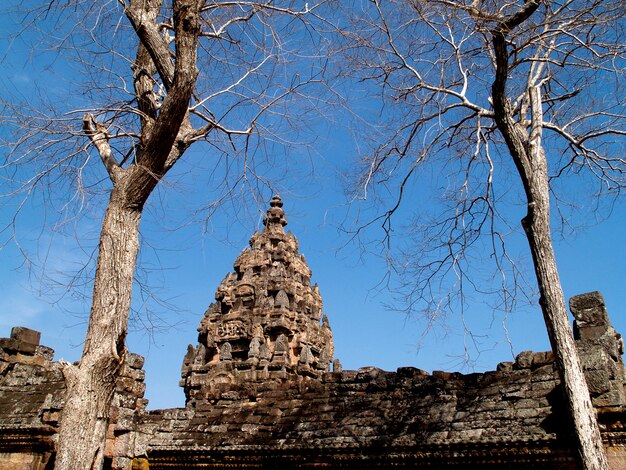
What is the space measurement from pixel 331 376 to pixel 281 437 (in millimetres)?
1474

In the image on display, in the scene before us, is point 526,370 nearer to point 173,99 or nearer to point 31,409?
point 173,99

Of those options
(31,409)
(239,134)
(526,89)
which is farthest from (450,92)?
(31,409)

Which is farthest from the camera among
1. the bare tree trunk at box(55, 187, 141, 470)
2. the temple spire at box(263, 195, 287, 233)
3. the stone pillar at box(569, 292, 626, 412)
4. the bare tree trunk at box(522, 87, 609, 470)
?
the temple spire at box(263, 195, 287, 233)

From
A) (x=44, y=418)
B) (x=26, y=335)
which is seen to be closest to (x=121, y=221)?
(x=44, y=418)

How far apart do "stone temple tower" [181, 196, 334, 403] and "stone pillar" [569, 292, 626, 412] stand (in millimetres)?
11723

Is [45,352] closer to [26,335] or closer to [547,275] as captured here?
[26,335]

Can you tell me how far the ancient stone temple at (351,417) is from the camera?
23.7ft

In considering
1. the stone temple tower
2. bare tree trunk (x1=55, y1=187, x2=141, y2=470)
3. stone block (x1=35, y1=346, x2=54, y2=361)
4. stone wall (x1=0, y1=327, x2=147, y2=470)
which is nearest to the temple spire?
the stone temple tower

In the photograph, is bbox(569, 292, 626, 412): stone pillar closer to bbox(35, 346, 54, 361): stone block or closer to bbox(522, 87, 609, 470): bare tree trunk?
bbox(522, 87, 609, 470): bare tree trunk

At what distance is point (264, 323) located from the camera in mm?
20844

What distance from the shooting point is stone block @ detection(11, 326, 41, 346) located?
11719 millimetres

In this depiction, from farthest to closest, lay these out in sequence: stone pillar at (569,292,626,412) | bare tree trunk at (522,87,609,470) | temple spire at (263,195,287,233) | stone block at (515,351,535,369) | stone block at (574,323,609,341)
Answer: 1. temple spire at (263,195,287,233)
2. stone block at (515,351,535,369)
3. stone block at (574,323,609,341)
4. stone pillar at (569,292,626,412)
5. bare tree trunk at (522,87,609,470)

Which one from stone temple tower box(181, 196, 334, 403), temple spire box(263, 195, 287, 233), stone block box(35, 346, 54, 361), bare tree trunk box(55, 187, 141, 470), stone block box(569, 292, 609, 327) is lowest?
bare tree trunk box(55, 187, 141, 470)

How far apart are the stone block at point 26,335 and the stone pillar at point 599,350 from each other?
32.5 ft
